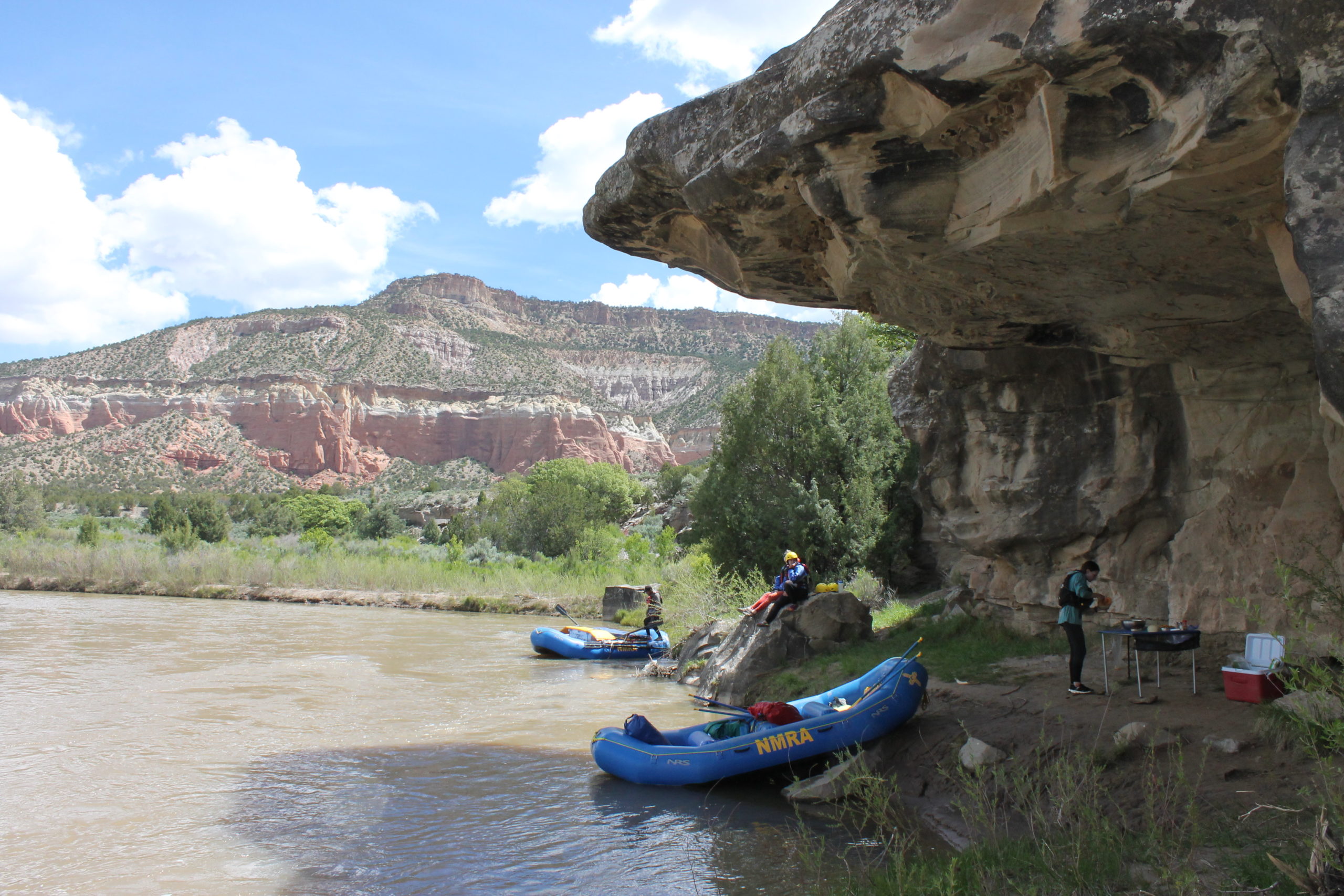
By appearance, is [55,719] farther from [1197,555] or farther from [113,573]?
[113,573]

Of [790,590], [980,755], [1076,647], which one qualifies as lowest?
[980,755]

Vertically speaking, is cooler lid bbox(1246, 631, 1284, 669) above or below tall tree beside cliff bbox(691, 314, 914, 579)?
below

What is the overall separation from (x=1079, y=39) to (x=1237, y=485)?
17.6 feet

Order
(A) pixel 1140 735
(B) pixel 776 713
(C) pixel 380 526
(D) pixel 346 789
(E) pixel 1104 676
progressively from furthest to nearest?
(C) pixel 380 526
(D) pixel 346 789
(B) pixel 776 713
(E) pixel 1104 676
(A) pixel 1140 735

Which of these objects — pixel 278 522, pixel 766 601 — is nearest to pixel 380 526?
pixel 278 522

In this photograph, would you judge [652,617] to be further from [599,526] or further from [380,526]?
[380,526]

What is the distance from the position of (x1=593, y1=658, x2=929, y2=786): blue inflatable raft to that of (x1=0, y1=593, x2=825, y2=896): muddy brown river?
256 millimetres

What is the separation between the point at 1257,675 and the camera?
6.88 meters

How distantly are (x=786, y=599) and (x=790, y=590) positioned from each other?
0.53 ft

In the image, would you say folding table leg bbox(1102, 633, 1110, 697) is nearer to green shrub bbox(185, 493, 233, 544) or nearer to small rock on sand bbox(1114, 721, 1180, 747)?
small rock on sand bbox(1114, 721, 1180, 747)

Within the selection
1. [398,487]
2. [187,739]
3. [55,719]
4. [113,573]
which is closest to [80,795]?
[187,739]

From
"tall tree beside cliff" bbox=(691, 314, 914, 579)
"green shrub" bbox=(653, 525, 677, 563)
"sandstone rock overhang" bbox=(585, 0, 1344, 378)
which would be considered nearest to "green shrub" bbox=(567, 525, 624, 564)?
"green shrub" bbox=(653, 525, 677, 563)

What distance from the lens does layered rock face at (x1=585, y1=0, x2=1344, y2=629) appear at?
428cm

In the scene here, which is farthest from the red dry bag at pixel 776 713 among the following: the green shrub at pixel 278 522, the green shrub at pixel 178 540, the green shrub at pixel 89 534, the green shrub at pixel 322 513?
the green shrub at pixel 322 513
